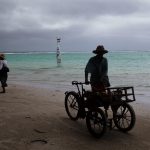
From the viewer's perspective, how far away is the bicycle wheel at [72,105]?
8.07 m

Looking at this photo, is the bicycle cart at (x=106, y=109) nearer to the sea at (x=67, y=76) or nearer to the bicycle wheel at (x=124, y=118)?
the bicycle wheel at (x=124, y=118)

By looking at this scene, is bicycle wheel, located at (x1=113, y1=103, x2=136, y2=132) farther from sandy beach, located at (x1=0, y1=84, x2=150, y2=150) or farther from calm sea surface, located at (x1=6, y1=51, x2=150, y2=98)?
calm sea surface, located at (x1=6, y1=51, x2=150, y2=98)

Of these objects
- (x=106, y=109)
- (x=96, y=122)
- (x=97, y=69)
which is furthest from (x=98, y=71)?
(x=96, y=122)

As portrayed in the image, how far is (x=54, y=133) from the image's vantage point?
23.0 ft

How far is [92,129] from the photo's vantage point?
6852 millimetres

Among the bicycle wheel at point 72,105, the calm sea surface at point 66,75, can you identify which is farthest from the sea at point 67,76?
the bicycle wheel at point 72,105

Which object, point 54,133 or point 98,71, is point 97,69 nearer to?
point 98,71

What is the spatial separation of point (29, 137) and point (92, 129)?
1.27 meters

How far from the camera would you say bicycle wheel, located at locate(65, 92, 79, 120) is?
8.07 m

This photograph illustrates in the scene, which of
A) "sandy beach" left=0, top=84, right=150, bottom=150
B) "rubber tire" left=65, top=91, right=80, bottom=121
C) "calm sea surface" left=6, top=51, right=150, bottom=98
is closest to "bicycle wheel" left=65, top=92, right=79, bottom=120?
"rubber tire" left=65, top=91, right=80, bottom=121

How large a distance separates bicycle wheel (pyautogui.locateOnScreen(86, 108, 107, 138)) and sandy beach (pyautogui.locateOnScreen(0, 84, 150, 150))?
14 cm

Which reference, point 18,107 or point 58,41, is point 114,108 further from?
point 58,41

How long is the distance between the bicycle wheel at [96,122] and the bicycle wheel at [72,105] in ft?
3.32

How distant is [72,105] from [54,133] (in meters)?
1.41
